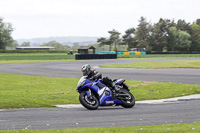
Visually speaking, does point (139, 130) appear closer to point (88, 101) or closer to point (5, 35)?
point (88, 101)

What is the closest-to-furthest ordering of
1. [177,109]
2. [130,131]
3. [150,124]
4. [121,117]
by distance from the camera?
[130,131]
[150,124]
[121,117]
[177,109]

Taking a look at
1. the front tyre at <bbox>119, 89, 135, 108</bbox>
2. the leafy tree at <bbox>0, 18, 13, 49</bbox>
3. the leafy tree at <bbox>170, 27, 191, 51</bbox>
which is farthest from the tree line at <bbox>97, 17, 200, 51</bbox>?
the front tyre at <bbox>119, 89, 135, 108</bbox>

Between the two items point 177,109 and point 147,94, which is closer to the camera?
point 177,109

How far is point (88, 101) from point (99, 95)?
0.52 meters

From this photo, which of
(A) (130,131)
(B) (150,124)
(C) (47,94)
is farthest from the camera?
(C) (47,94)

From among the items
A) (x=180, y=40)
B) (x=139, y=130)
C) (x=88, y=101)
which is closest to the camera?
(x=139, y=130)

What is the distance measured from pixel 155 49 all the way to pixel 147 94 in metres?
118

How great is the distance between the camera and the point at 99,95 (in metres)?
13.1

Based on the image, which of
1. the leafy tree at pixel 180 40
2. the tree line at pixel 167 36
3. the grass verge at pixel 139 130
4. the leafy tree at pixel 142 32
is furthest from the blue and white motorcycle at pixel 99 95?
the leafy tree at pixel 142 32

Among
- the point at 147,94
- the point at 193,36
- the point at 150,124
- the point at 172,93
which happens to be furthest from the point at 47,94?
the point at 193,36

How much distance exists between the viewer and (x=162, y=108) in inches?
522

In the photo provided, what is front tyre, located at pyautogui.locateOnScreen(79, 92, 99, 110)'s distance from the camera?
1276cm

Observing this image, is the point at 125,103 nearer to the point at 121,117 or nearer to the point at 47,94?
the point at 121,117

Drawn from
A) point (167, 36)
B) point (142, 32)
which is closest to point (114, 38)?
point (142, 32)
